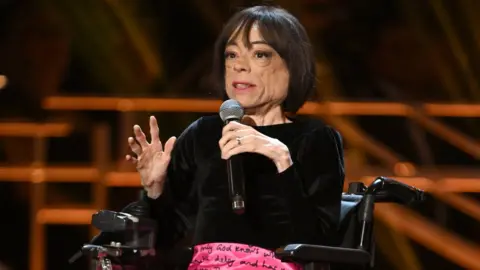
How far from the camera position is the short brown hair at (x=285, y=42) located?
139 centimetres

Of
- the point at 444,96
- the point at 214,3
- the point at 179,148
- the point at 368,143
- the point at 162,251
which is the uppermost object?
the point at 214,3

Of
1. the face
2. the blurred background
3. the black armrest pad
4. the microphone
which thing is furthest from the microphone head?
the blurred background

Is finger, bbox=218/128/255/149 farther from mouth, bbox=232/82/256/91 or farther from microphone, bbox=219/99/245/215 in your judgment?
mouth, bbox=232/82/256/91

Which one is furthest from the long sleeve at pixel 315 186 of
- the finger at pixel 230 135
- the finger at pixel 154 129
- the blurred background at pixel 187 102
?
the blurred background at pixel 187 102

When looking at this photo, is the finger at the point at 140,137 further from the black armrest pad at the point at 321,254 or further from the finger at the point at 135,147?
the black armrest pad at the point at 321,254

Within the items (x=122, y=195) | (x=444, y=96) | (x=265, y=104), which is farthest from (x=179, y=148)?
(x=444, y=96)

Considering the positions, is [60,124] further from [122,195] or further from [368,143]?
[368,143]

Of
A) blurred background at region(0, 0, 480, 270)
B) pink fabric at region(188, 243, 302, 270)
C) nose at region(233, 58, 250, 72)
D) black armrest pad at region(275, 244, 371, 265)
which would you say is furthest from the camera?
blurred background at region(0, 0, 480, 270)

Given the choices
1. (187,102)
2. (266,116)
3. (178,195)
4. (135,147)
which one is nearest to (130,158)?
(135,147)

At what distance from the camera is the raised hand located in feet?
4.40

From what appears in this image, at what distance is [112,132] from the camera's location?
291cm

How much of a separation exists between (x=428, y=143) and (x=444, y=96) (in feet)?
0.72

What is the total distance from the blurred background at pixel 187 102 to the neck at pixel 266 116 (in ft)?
4.14

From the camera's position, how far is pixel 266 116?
143 cm
